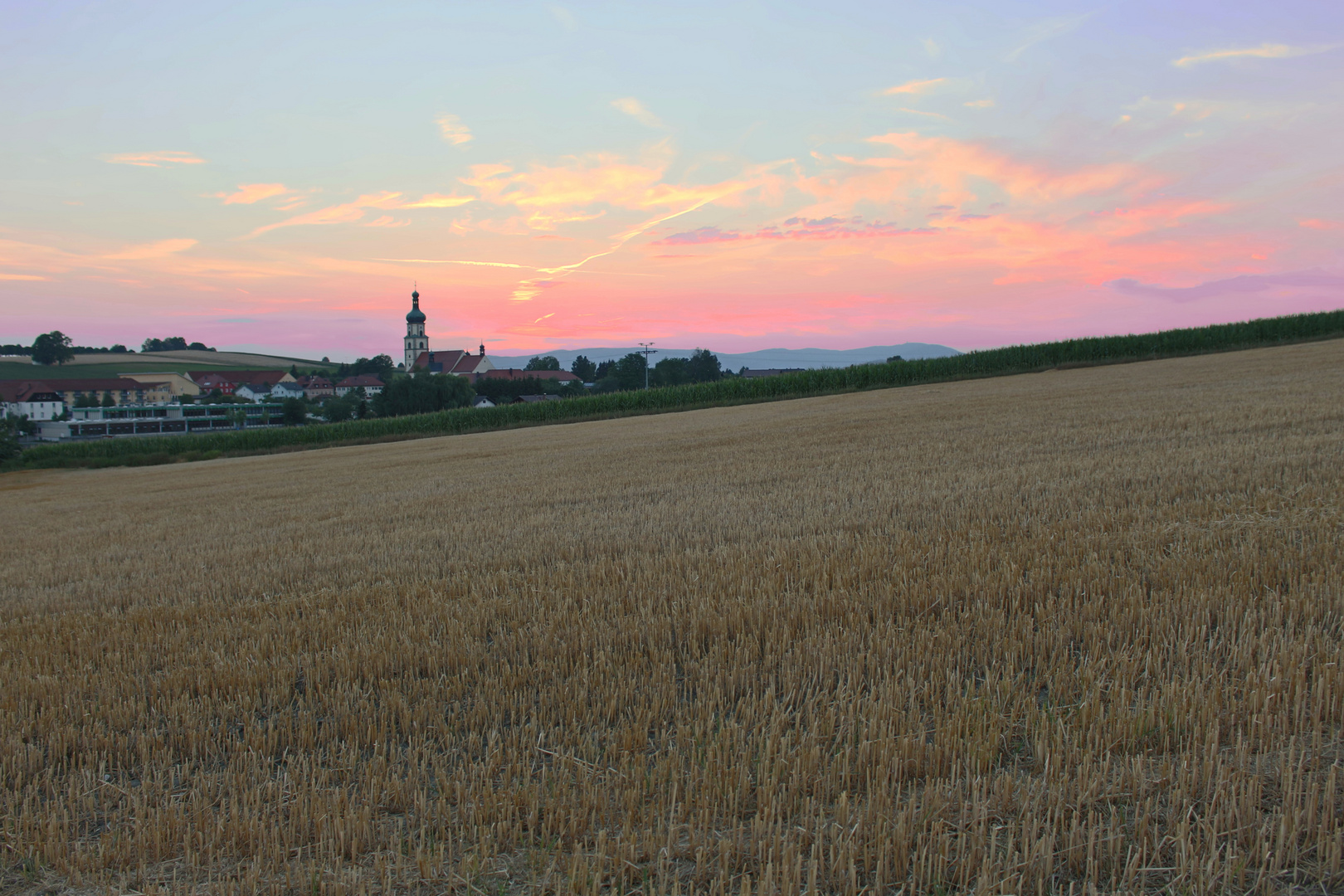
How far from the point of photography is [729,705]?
3.96m

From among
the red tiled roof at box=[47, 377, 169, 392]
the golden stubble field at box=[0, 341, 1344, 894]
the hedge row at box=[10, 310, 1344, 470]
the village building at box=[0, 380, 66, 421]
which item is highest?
the red tiled roof at box=[47, 377, 169, 392]

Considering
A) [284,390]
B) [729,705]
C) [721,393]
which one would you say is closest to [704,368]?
[721,393]

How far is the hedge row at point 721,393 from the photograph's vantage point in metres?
49.7

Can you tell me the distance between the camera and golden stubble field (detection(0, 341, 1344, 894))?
2.66m

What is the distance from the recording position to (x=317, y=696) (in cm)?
437

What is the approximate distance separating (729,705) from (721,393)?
4913 cm

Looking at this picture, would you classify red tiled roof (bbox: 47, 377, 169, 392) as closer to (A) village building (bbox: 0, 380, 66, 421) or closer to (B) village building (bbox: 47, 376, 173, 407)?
(B) village building (bbox: 47, 376, 173, 407)

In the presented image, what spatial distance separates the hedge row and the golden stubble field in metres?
43.6

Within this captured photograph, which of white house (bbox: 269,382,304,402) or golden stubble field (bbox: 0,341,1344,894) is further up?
white house (bbox: 269,382,304,402)

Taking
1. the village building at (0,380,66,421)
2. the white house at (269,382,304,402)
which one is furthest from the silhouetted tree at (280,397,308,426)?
the white house at (269,382,304,402)

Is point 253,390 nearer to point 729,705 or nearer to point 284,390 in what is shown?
point 284,390

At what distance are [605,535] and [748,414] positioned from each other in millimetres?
26278

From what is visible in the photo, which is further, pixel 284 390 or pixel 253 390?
pixel 284 390

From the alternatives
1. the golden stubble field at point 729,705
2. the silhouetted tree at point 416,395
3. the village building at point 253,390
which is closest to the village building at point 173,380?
the village building at point 253,390
